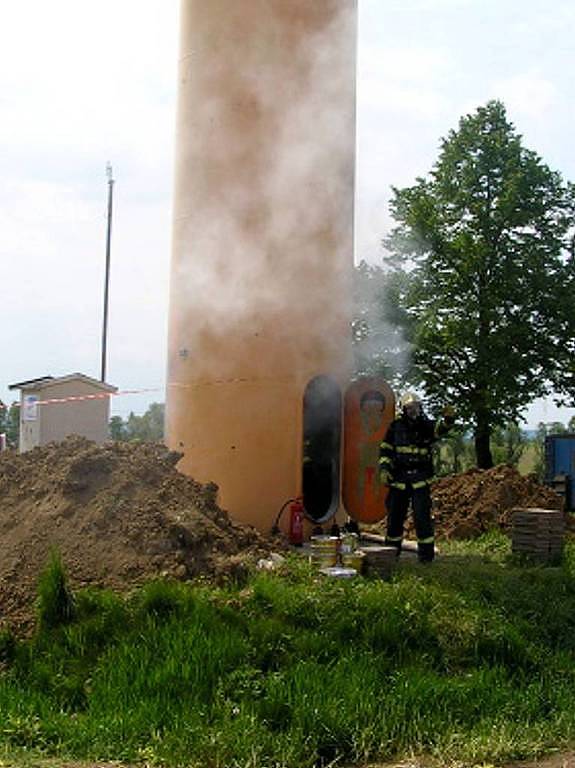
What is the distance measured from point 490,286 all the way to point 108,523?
1519 centimetres

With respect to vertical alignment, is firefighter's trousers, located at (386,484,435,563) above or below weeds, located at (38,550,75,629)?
above

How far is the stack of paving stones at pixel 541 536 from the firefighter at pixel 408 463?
3.11ft

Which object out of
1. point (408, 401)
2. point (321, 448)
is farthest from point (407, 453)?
point (321, 448)

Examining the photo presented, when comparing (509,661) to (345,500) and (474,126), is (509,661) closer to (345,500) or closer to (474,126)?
(345,500)

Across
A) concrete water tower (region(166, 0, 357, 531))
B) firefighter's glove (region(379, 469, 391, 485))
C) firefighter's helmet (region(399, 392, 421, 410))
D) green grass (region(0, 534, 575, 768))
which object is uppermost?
concrete water tower (region(166, 0, 357, 531))

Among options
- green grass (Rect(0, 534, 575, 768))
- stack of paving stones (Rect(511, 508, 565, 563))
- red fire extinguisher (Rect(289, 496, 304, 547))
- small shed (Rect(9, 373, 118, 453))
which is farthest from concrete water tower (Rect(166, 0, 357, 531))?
small shed (Rect(9, 373, 118, 453))

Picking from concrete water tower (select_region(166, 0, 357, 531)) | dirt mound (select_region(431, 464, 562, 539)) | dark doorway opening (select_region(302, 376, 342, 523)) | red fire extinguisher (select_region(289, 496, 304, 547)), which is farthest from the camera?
dirt mound (select_region(431, 464, 562, 539))

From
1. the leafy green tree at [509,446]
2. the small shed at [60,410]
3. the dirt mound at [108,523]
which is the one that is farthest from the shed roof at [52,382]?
the leafy green tree at [509,446]

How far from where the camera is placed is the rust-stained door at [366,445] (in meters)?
11.1

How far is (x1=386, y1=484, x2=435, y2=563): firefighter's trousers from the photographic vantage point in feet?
31.9

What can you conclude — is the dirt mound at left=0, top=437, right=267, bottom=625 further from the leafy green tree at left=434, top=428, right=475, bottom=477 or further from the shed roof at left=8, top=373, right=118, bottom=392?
the leafy green tree at left=434, top=428, right=475, bottom=477

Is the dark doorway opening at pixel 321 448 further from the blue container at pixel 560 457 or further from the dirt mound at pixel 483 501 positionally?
the blue container at pixel 560 457

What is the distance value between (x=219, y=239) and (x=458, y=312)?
11.8m

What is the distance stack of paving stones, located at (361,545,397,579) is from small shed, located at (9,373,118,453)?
707 cm
